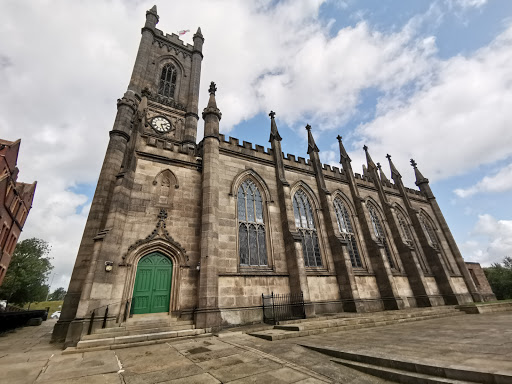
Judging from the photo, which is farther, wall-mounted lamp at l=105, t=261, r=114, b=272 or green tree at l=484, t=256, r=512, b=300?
green tree at l=484, t=256, r=512, b=300

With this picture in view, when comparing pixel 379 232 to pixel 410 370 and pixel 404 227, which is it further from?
pixel 410 370

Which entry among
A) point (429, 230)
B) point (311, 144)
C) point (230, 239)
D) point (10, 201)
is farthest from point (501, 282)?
point (10, 201)

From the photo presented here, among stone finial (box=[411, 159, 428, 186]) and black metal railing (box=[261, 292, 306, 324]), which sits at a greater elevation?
stone finial (box=[411, 159, 428, 186])

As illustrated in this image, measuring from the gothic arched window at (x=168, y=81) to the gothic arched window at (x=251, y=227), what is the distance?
18.3 meters

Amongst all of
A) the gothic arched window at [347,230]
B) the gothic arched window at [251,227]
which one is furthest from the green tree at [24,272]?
the gothic arched window at [347,230]

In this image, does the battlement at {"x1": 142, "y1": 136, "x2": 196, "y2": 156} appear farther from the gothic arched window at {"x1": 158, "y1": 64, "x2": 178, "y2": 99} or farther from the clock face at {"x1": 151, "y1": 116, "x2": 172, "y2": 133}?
the gothic arched window at {"x1": 158, "y1": 64, "x2": 178, "y2": 99}

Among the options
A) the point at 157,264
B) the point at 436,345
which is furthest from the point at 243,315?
the point at 436,345

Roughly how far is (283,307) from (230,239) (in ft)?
15.2

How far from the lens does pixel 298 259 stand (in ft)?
41.0

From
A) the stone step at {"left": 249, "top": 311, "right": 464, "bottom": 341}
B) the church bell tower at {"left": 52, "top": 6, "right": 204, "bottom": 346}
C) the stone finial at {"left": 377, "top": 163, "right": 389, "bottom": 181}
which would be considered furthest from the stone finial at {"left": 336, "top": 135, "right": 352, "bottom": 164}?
the church bell tower at {"left": 52, "top": 6, "right": 204, "bottom": 346}

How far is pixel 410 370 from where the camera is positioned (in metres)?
3.69

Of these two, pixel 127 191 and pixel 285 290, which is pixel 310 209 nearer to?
pixel 285 290

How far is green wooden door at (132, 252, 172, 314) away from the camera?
1002 cm

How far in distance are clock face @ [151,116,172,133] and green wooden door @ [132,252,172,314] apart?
50.6 feet
